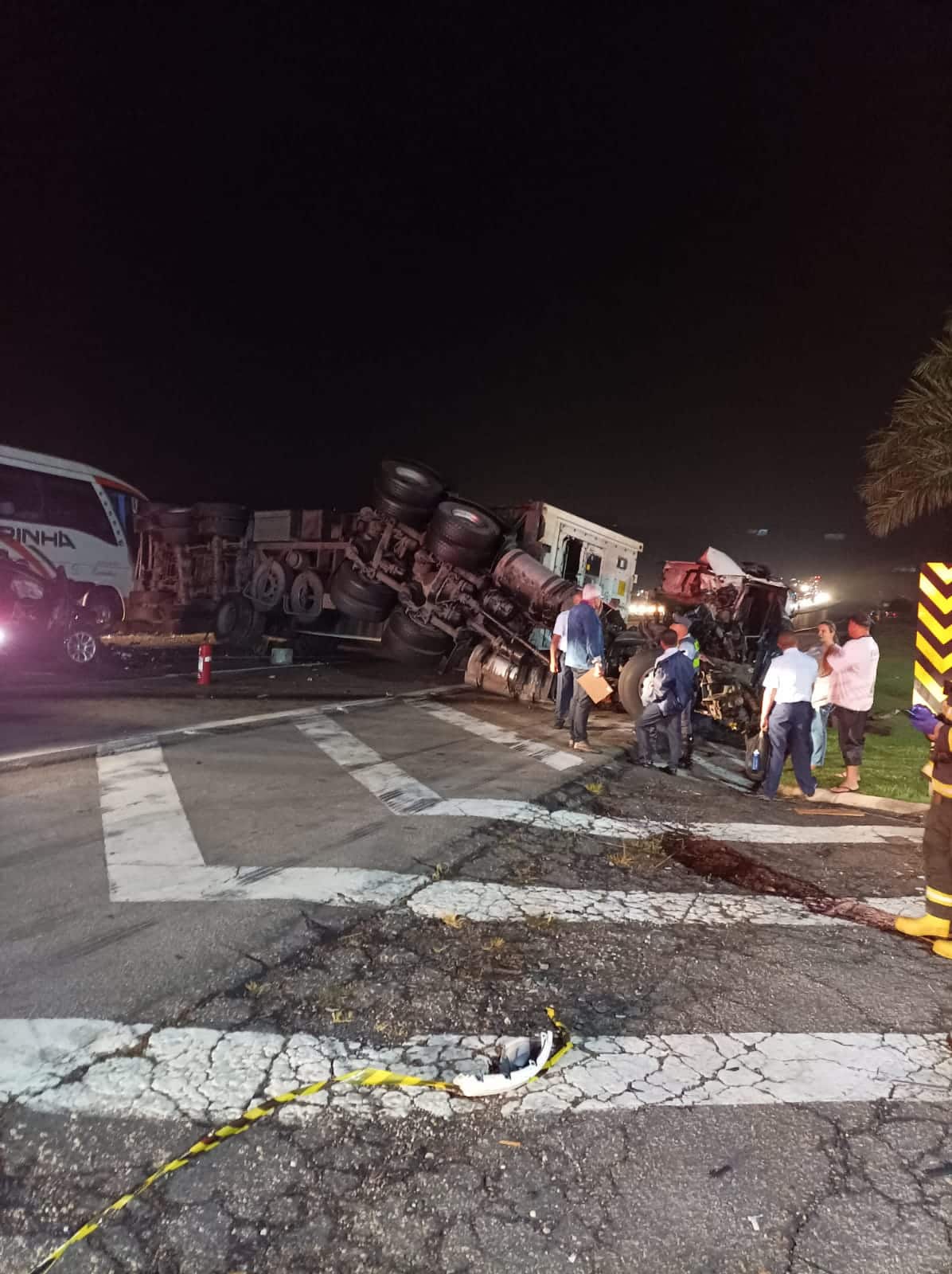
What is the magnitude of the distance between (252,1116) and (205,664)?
30.8 feet

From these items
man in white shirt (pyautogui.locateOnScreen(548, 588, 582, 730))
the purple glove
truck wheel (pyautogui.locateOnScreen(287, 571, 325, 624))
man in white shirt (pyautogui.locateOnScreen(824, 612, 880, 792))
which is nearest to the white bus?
truck wheel (pyautogui.locateOnScreen(287, 571, 325, 624))

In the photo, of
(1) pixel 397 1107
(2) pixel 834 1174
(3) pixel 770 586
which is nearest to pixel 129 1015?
(1) pixel 397 1107

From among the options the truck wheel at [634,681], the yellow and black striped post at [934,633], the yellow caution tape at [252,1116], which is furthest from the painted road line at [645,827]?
the truck wheel at [634,681]

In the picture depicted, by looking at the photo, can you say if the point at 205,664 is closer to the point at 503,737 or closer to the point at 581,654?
the point at 503,737

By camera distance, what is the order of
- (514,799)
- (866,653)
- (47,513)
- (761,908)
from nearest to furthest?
(761,908) < (514,799) < (866,653) < (47,513)

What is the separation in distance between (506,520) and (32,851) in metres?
10.4

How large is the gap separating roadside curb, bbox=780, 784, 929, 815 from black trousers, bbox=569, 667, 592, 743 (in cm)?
207

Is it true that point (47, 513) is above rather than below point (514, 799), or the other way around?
above

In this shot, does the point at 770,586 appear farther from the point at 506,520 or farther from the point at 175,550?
the point at 175,550

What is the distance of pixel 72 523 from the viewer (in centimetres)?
1265

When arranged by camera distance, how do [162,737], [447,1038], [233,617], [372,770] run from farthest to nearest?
[233,617] < [162,737] < [372,770] < [447,1038]

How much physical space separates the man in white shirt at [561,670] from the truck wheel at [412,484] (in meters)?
4.37

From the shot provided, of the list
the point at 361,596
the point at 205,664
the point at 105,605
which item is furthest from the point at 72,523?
the point at 361,596

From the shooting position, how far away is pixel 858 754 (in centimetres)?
743
